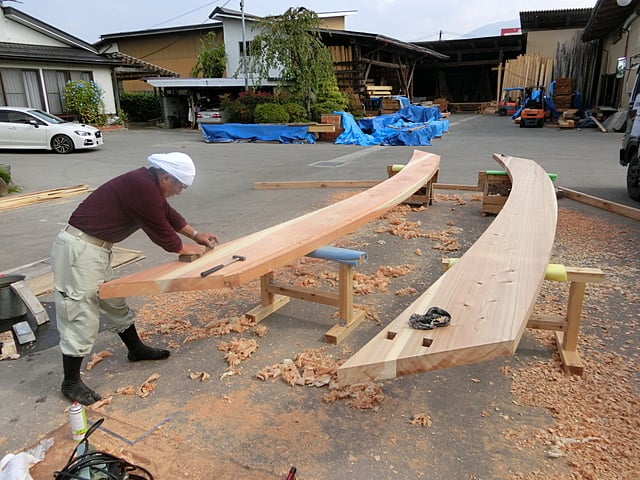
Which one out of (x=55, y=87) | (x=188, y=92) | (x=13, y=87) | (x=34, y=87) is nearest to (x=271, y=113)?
(x=188, y=92)

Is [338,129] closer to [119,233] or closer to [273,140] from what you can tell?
[273,140]

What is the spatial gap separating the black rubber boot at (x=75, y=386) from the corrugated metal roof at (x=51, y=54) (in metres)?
22.4

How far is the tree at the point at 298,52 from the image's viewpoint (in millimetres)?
19453

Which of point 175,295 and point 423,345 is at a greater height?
point 423,345

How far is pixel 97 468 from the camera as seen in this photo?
2.22 m

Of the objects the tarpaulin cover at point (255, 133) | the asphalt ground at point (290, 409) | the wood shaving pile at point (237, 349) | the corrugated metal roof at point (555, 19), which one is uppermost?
the corrugated metal roof at point (555, 19)

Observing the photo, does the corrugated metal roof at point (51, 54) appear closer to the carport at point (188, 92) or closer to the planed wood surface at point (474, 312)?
the carport at point (188, 92)

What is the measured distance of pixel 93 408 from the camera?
2.94 metres

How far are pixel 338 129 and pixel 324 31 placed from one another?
6.60 metres

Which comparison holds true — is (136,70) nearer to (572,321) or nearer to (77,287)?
(77,287)

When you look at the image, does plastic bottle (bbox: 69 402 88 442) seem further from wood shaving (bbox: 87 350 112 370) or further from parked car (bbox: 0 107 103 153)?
parked car (bbox: 0 107 103 153)

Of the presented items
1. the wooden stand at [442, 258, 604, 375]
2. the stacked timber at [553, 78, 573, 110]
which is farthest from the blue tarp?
the wooden stand at [442, 258, 604, 375]

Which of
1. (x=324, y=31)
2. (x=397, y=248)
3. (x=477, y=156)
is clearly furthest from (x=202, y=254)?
(x=324, y=31)

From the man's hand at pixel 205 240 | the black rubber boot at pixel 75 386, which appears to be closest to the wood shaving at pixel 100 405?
the black rubber boot at pixel 75 386
